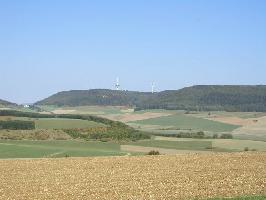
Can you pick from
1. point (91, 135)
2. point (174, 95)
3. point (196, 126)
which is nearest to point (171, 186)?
point (91, 135)

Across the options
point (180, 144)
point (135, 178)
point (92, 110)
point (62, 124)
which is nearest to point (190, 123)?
point (62, 124)

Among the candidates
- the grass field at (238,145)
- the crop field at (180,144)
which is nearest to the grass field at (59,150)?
the crop field at (180,144)

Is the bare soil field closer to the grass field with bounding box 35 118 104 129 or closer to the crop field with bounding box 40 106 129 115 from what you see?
the grass field with bounding box 35 118 104 129

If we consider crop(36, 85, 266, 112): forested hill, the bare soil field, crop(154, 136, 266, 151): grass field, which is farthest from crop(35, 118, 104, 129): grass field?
crop(36, 85, 266, 112): forested hill

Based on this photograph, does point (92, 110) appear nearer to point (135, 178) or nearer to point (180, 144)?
point (180, 144)

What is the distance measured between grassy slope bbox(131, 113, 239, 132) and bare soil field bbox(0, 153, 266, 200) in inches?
2106

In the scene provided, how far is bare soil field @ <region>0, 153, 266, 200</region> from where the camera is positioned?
85.5ft

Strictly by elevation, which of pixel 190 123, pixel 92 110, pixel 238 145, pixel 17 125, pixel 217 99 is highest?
pixel 217 99

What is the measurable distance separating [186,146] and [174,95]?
114 metres

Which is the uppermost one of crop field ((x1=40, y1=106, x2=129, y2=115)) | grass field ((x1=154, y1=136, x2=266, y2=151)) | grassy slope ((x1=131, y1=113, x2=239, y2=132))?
crop field ((x1=40, y1=106, x2=129, y2=115))

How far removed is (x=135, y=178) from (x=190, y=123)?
7488 centimetres

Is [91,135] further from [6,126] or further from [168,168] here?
[168,168]

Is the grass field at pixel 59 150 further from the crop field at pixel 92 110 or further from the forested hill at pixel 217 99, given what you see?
the forested hill at pixel 217 99

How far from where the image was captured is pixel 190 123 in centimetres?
10594
